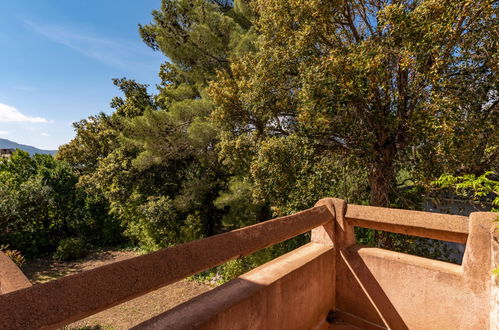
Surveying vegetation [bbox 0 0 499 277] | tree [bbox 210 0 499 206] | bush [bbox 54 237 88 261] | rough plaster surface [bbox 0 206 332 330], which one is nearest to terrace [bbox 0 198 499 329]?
rough plaster surface [bbox 0 206 332 330]

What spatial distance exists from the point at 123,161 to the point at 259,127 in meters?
7.67

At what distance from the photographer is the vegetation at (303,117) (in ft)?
15.7

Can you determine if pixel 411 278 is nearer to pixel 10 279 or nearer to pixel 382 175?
pixel 10 279

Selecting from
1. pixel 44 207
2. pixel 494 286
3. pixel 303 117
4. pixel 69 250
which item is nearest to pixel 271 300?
pixel 494 286

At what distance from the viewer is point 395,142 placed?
20.5 feet

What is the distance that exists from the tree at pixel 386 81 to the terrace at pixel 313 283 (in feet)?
10.6

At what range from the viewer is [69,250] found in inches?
502

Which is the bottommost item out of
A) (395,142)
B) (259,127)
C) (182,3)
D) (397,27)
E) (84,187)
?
(84,187)

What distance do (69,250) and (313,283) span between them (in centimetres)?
1449

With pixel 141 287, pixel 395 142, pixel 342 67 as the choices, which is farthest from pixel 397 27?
pixel 141 287

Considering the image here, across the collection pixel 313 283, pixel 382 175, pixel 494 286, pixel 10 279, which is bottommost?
pixel 313 283

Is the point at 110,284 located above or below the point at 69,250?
above

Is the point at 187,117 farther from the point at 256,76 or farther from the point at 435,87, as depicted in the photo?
the point at 435,87

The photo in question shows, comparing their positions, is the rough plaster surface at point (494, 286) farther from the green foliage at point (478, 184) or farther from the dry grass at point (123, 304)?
the dry grass at point (123, 304)
